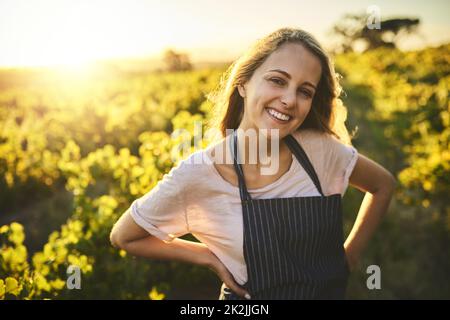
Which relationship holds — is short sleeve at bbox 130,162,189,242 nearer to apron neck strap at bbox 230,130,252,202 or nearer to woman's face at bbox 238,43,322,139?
apron neck strap at bbox 230,130,252,202

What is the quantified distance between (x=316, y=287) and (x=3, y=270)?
5.28 feet

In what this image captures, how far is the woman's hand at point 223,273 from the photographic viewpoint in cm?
168

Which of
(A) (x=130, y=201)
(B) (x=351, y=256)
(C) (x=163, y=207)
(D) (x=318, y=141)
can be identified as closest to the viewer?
(C) (x=163, y=207)

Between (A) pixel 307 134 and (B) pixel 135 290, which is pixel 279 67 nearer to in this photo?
(A) pixel 307 134

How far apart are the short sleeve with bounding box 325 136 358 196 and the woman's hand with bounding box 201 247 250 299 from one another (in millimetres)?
570

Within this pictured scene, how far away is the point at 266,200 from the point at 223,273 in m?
0.34

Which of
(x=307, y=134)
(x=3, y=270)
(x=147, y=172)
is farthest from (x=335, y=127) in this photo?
(x=3, y=270)

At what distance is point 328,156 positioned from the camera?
73.0 inches

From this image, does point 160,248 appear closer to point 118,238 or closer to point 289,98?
point 118,238

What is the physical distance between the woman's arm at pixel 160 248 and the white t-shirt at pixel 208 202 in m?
0.04

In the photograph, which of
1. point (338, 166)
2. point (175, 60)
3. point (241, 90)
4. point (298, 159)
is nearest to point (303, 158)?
point (298, 159)

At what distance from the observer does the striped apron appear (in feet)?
5.42

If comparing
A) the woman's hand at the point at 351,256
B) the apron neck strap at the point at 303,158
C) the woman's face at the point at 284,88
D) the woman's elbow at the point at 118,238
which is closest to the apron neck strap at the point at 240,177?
the woman's face at the point at 284,88

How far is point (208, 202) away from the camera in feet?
5.54
